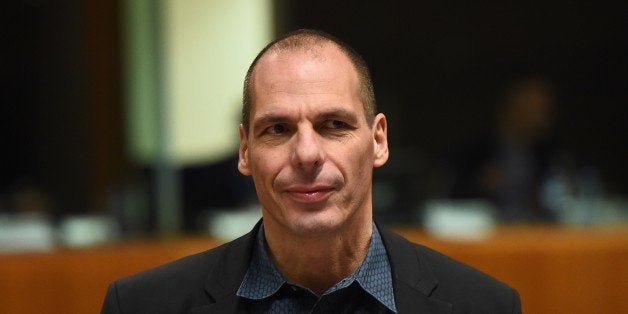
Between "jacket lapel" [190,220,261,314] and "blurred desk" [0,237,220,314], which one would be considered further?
"blurred desk" [0,237,220,314]

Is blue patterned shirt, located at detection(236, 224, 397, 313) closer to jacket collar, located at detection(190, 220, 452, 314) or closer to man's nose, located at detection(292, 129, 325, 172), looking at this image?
jacket collar, located at detection(190, 220, 452, 314)

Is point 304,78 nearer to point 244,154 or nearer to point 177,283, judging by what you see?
point 244,154

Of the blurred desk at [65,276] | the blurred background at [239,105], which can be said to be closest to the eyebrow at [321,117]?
the blurred desk at [65,276]

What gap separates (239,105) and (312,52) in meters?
3.48

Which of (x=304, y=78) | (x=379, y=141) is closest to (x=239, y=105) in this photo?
(x=379, y=141)

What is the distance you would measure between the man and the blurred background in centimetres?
223

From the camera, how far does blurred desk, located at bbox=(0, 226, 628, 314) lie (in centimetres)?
385

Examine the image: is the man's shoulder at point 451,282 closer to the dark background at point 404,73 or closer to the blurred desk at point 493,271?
the blurred desk at point 493,271

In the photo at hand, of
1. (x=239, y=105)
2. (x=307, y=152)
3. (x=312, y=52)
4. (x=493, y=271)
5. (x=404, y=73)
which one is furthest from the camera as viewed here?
(x=404, y=73)

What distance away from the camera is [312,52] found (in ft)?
6.06

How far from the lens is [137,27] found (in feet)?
15.8

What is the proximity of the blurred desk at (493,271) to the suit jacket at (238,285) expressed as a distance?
194 centimetres

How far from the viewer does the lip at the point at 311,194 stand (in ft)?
5.73

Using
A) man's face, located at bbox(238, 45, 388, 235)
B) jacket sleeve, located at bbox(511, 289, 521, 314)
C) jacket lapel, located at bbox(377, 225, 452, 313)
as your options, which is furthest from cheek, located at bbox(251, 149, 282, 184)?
jacket sleeve, located at bbox(511, 289, 521, 314)
